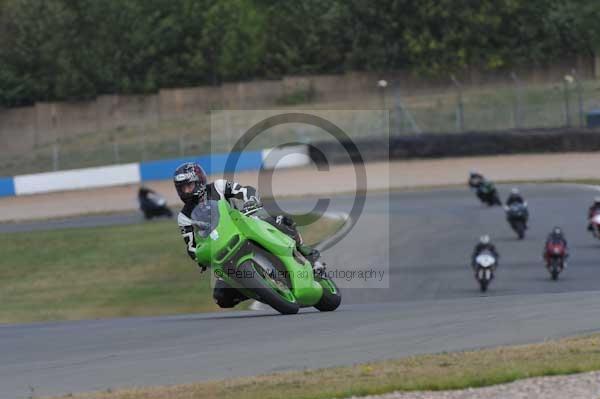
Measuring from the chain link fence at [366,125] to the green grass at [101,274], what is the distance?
1515 centimetres

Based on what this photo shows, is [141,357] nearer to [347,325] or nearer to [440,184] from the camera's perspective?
[347,325]

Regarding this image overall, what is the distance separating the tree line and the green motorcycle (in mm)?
48232

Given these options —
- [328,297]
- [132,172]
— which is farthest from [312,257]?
[132,172]

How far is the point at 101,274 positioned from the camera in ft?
74.7

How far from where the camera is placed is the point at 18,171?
146 ft

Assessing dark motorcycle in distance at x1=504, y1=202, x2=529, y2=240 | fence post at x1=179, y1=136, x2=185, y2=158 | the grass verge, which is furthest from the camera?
fence post at x1=179, y1=136, x2=185, y2=158

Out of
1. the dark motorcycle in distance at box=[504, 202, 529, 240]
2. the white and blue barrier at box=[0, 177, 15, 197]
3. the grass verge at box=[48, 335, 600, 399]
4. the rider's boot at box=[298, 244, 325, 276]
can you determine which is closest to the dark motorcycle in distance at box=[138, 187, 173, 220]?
the white and blue barrier at box=[0, 177, 15, 197]

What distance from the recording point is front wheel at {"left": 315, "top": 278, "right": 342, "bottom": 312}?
11.4 meters

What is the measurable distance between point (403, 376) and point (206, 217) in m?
3.42

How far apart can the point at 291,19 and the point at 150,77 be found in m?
9.42

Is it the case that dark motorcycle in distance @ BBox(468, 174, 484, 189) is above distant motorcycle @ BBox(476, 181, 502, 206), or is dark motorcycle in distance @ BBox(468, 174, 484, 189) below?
above

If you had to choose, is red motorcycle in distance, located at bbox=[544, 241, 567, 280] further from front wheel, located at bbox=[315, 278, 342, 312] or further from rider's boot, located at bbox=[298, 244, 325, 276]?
rider's boot, located at bbox=[298, 244, 325, 276]

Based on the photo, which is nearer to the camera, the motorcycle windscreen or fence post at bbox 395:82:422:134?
the motorcycle windscreen

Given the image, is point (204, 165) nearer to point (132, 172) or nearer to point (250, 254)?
point (132, 172)
